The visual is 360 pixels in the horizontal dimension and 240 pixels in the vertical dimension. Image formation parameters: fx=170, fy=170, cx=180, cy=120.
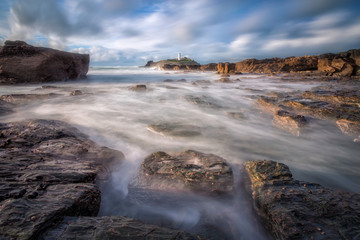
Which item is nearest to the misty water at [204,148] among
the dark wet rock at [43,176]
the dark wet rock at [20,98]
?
the dark wet rock at [43,176]

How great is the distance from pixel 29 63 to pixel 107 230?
1170 cm

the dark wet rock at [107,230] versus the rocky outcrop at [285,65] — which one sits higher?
the rocky outcrop at [285,65]

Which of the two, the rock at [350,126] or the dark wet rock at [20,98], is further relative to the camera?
the dark wet rock at [20,98]

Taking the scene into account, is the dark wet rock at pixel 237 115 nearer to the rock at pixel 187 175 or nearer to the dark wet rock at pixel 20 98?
the rock at pixel 187 175

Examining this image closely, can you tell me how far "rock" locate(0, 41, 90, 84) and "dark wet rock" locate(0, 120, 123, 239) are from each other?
885cm

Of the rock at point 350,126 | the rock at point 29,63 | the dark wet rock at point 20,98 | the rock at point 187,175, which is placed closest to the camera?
the rock at point 187,175

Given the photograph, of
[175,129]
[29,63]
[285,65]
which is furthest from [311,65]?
[29,63]

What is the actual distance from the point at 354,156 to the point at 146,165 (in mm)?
3215

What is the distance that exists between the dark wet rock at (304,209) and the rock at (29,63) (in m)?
12.0

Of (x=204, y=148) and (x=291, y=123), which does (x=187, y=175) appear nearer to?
(x=204, y=148)

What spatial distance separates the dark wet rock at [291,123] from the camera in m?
3.51

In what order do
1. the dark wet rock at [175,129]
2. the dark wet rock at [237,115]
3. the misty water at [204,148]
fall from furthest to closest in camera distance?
the dark wet rock at [237,115]
the dark wet rock at [175,129]
the misty water at [204,148]

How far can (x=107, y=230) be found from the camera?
1058 millimetres

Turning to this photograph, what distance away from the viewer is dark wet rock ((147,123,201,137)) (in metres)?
3.41
